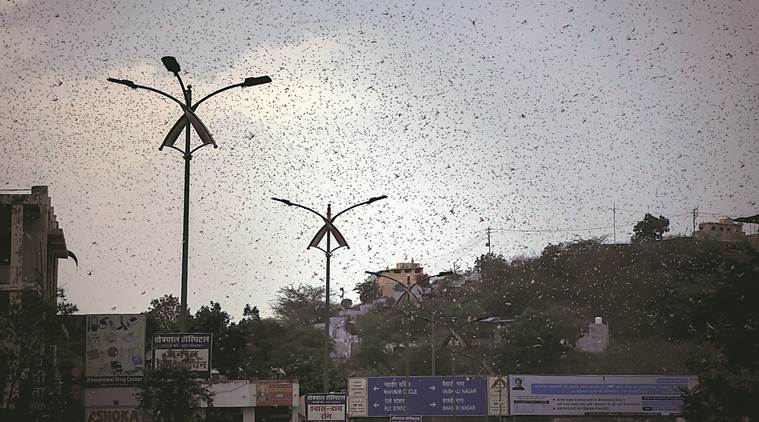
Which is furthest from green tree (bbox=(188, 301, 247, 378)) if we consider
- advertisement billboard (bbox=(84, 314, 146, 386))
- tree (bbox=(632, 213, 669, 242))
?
tree (bbox=(632, 213, 669, 242))

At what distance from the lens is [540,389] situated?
59.1 meters

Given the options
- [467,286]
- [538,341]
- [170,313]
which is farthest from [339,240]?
[467,286]

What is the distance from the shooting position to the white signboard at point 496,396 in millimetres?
58312

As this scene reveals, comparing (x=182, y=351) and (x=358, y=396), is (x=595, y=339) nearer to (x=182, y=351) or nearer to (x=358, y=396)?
(x=358, y=396)

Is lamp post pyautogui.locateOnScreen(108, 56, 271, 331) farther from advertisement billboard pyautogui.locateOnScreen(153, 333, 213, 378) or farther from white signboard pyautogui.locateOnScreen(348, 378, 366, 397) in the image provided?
white signboard pyautogui.locateOnScreen(348, 378, 366, 397)

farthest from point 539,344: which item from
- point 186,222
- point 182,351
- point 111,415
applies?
point 186,222

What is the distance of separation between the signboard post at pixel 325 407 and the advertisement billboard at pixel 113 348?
7061 mm

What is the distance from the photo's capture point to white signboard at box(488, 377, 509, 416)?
58.3 metres

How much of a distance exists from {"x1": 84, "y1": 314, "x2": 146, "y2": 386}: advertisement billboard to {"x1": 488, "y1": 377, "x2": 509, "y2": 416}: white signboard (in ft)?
69.3

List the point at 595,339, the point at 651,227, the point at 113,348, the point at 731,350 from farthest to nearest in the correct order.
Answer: the point at 651,227
the point at 595,339
the point at 731,350
the point at 113,348

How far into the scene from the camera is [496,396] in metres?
58.7

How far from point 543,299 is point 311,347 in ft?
85.7

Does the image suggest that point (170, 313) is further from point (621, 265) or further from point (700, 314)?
point (700, 314)

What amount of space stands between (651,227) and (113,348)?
117m
